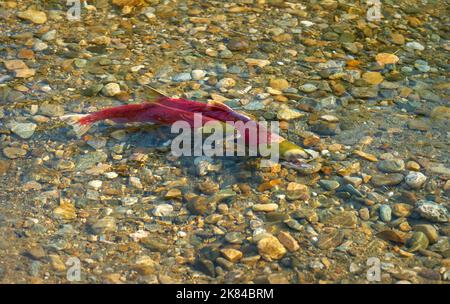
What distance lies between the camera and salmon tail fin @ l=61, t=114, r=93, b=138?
14.8 ft

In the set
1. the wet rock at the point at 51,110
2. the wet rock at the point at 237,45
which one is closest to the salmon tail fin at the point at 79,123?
Answer: the wet rock at the point at 51,110

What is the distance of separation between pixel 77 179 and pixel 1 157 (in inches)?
20.1

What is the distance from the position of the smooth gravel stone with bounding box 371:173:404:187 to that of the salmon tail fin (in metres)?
1.77

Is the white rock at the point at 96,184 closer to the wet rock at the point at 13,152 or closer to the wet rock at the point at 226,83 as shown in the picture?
the wet rock at the point at 13,152

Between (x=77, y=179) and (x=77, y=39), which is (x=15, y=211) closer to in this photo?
(x=77, y=179)

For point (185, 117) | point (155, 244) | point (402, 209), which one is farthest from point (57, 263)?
point (402, 209)

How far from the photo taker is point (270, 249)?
3.66m

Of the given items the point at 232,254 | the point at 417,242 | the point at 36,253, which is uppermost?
the point at 417,242

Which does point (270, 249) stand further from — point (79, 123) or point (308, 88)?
point (308, 88)

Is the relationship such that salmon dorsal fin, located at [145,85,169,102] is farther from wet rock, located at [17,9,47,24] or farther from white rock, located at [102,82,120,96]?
wet rock, located at [17,9,47,24]

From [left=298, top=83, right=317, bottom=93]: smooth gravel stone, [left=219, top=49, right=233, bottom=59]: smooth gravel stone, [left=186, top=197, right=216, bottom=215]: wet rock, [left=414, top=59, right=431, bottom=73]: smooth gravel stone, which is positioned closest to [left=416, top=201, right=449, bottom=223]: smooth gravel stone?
[left=186, top=197, right=216, bottom=215]: wet rock

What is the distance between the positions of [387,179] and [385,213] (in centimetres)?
32

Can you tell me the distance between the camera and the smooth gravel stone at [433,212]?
3918 mm
